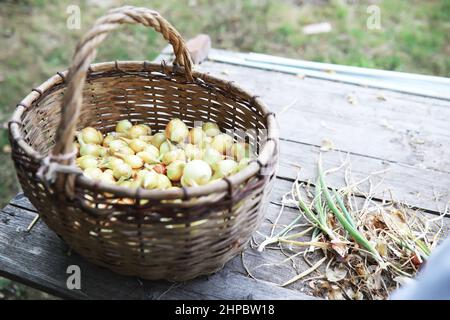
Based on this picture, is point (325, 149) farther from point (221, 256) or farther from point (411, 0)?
point (411, 0)

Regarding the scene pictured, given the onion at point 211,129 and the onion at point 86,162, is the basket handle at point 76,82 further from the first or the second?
the onion at point 211,129

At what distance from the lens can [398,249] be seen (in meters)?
1.13

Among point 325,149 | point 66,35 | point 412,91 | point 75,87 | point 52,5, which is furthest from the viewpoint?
point 52,5

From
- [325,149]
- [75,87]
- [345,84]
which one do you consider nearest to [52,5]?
[345,84]

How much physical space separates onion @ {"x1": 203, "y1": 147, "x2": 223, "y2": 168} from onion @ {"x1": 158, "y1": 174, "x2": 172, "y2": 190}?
0.36ft

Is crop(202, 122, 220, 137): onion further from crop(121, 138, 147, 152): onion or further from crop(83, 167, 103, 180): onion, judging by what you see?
crop(83, 167, 103, 180): onion

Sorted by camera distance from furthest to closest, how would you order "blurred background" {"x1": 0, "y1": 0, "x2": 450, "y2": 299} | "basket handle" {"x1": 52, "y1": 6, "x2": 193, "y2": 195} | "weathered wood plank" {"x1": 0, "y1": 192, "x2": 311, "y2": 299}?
"blurred background" {"x1": 0, "y1": 0, "x2": 450, "y2": 299} → "weathered wood plank" {"x1": 0, "y1": 192, "x2": 311, "y2": 299} → "basket handle" {"x1": 52, "y1": 6, "x2": 193, "y2": 195}

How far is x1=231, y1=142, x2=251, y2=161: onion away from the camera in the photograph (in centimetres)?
117

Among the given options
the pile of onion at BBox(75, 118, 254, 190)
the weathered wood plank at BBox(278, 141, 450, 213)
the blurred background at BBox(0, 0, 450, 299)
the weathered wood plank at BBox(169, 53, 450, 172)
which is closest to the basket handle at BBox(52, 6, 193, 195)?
the pile of onion at BBox(75, 118, 254, 190)

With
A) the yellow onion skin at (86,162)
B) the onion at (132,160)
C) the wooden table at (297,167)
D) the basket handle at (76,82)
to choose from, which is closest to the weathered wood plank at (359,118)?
the wooden table at (297,167)

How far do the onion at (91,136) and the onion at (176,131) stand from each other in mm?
191

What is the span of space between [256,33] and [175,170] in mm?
2112

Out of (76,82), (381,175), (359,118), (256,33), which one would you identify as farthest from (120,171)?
(256,33)
